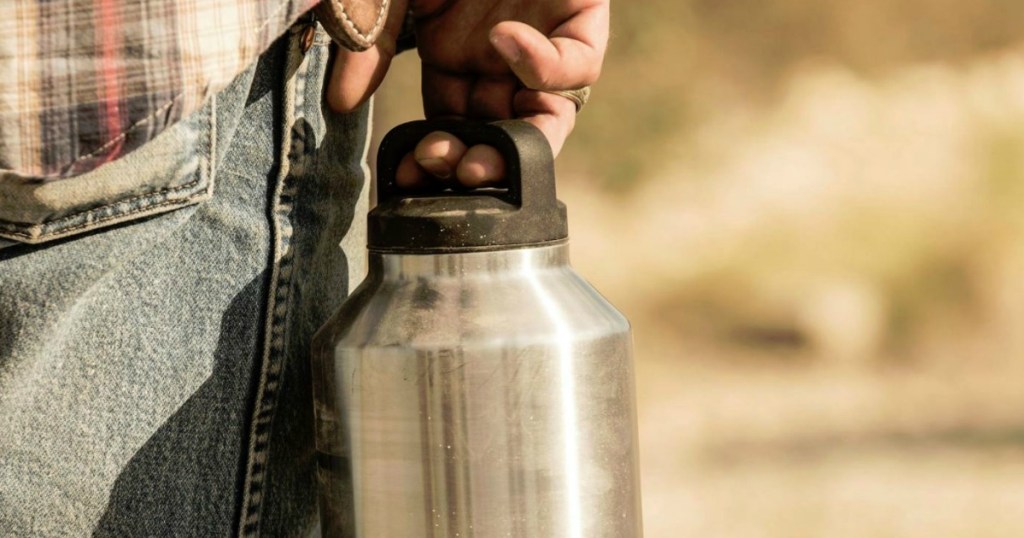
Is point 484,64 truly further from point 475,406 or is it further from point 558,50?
point 475,406

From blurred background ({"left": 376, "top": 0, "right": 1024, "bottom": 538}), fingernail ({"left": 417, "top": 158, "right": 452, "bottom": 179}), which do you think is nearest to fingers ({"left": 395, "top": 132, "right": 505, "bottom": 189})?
fingernail ({"left": 417, "top": 158, "right": 452, "bottom": 179})

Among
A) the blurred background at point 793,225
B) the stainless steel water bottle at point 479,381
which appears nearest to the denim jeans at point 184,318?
the stainless steel water bottle at point 479,381

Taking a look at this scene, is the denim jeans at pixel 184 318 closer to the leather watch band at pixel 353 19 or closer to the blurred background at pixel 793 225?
the leather watch band at pixel 353 19

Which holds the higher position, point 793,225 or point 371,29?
point 371,29

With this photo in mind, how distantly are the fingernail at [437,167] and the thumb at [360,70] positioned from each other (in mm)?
139

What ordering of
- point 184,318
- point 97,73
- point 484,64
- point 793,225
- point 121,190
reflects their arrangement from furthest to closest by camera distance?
point 793,225, point 484,64, point 184,318, point 121,190, point 97,73

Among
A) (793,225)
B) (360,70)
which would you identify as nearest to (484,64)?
(360,70)

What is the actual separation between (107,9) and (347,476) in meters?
0.35

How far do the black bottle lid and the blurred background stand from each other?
2195 mm

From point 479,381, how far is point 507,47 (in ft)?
0.83

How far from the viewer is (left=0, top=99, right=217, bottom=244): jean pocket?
71 centimetres

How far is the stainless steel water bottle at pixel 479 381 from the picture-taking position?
77 centimetres

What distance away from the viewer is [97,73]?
648mm

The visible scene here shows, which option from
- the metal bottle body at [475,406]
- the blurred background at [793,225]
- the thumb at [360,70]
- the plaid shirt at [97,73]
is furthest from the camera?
the blurred background at [793,225]
